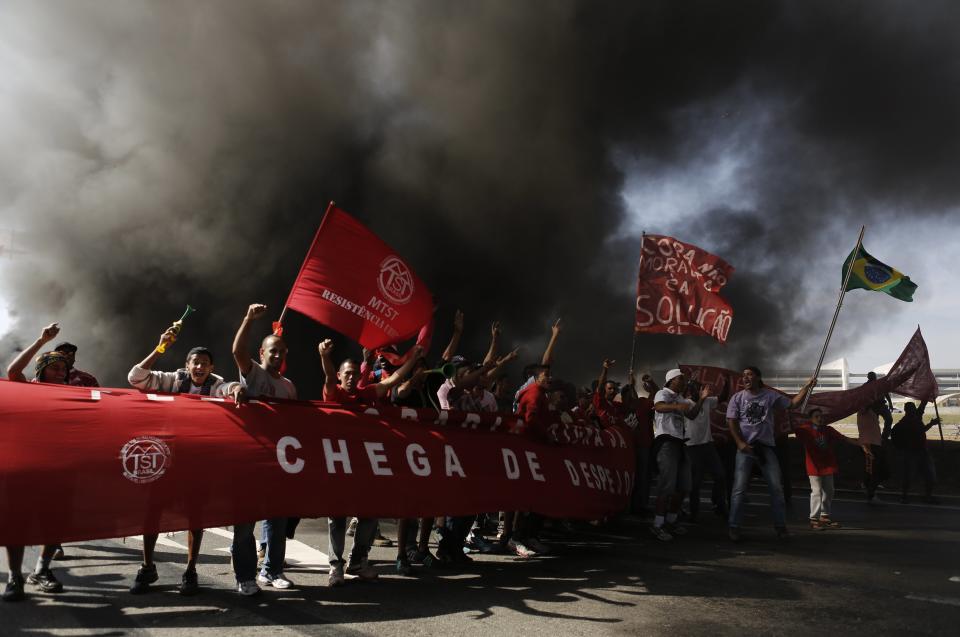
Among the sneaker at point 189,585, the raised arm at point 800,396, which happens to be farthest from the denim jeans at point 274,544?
the raised arm at point 800,396

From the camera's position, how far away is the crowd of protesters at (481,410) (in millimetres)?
4484

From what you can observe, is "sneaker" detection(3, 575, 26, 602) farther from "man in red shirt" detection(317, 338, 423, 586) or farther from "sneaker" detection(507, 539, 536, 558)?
"sneaker" detection(507, 539, 536, 558)

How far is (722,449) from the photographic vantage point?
9977 mm

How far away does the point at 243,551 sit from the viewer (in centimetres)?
432

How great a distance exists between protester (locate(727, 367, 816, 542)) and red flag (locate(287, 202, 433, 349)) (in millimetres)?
3354

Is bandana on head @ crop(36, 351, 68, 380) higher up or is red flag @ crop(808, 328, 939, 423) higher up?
red flag @ crop(808, 328, 939, 423)

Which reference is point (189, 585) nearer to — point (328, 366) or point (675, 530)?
point (328, 366)

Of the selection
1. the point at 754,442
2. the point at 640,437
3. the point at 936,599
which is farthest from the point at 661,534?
the point at 936,599

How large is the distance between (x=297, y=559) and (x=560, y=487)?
210 centimetres

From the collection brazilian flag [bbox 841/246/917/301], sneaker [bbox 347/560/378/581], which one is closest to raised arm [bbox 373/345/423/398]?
sneaker [bbox 347/560/378/581]

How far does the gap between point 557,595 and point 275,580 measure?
1.71 meters

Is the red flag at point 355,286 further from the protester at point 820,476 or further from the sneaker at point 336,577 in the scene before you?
the protester at point 820,476

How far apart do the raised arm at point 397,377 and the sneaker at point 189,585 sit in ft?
5.21

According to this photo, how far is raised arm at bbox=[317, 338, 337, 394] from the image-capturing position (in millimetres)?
4641
